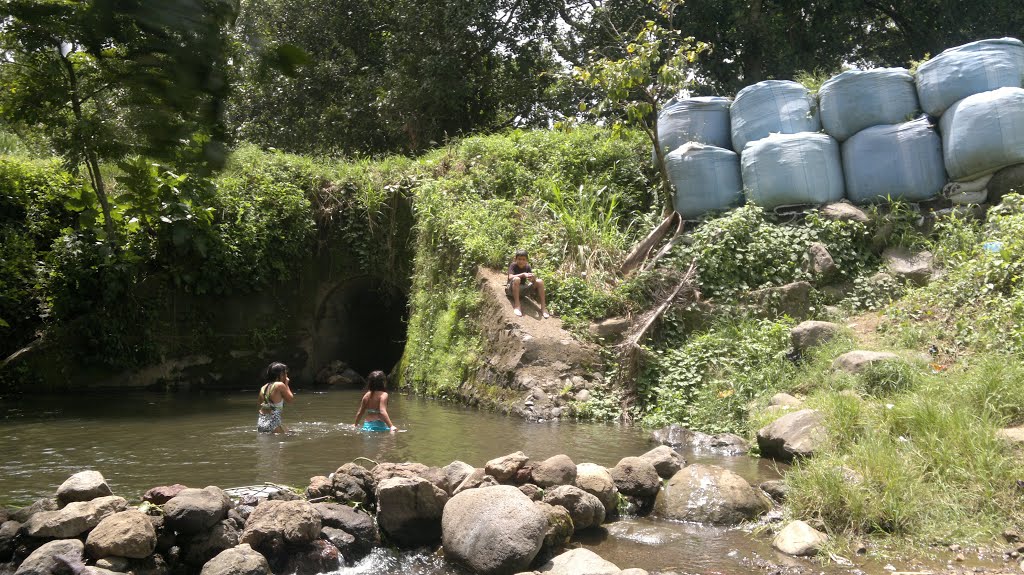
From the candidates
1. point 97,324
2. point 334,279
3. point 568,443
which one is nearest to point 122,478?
point 568,443

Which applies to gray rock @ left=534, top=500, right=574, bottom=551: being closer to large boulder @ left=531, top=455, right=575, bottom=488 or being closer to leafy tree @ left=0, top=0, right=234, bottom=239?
large boulder @ left=531, top=455, right=575, bottom=488

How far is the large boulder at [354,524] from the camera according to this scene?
4914 mm

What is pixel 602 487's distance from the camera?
18.0 ft

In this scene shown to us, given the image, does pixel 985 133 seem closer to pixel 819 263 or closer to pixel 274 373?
pixel 819 263

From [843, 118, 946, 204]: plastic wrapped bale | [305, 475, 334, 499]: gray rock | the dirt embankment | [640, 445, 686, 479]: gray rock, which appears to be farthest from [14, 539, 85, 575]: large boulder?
[843, 118, 946, 204]: plastic wrapped bale

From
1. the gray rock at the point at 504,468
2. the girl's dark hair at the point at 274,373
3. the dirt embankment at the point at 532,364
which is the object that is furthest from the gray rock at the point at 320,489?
the dirt embankment at the point at 532,364

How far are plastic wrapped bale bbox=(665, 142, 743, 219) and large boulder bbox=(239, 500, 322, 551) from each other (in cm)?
776

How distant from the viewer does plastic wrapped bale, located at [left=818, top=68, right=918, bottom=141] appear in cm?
1057

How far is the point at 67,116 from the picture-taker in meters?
2.50

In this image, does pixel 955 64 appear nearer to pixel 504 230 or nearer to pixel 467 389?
pixel 504 230

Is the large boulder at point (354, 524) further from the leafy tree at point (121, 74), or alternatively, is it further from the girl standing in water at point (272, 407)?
the girl standing in water at point (272, 407)

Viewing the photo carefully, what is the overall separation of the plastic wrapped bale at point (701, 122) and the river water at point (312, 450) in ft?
16.1

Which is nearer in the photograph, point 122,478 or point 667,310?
point 122,478

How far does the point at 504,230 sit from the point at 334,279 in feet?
14.5
